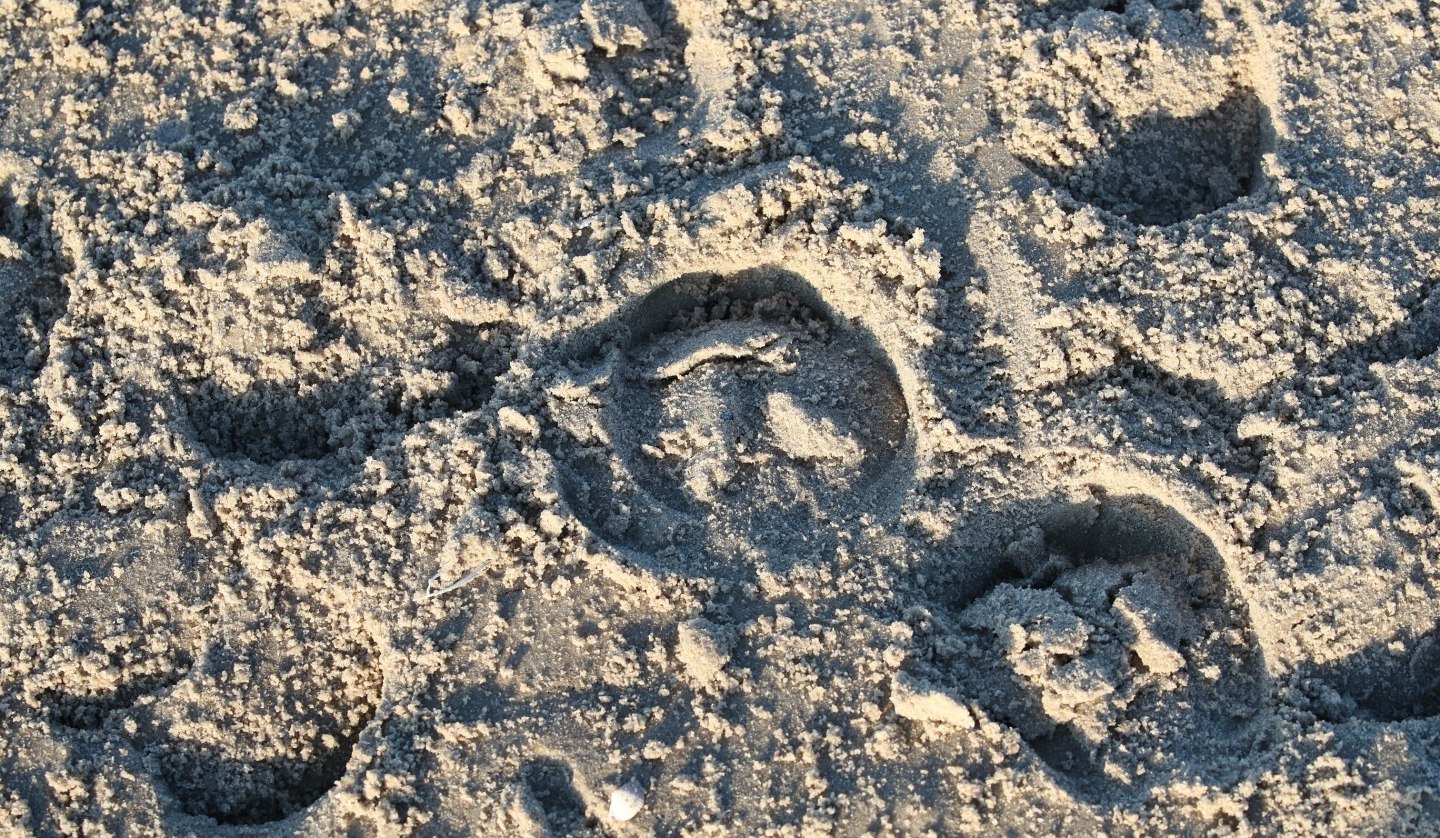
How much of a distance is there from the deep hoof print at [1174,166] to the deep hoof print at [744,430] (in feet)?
2.44

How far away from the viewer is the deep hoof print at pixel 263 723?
2.77 meters

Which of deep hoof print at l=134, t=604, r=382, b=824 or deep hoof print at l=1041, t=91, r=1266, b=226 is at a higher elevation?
deep hoof print at l=1041, t=91, r=1266, b=226

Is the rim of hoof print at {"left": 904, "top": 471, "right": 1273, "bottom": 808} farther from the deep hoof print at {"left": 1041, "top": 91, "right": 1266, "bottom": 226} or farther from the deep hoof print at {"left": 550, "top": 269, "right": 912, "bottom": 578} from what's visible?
the deep hoof print at {"left": 1041, "top": 91, "right": 1266, "bottom": 226}

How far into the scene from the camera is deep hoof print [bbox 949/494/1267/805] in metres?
2.59

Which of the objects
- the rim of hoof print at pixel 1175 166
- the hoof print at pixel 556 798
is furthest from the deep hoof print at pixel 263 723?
the rim of hoof print at pixel 1175 166

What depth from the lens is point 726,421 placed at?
9.56 feet

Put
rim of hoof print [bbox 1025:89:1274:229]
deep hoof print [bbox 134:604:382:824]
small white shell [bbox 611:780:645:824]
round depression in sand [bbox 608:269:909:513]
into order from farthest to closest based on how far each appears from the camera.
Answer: rim of hoof print [bbox 1025:89:1274:229]
round depression in sand [bbox 608:269:909:513]
deep hoof print [bbox 134:604:382:824]
small white shell [bbox 611:780:645:824]

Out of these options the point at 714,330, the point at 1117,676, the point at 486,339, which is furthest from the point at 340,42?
the point at 1117,676

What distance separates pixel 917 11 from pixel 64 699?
2714 mm

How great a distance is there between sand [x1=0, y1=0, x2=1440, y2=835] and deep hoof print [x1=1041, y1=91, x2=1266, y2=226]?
0.01m

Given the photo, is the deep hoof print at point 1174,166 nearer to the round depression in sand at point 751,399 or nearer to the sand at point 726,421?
the sand at point 726,421

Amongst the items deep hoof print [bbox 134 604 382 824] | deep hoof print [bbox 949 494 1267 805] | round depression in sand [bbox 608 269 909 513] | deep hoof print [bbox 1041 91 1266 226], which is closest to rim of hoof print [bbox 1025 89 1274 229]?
deep hoof print [bbox 1041 91 1266 226]

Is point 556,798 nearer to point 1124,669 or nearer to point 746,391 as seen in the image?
point 746,391

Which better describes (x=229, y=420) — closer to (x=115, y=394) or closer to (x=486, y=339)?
(x=115, y=394)
